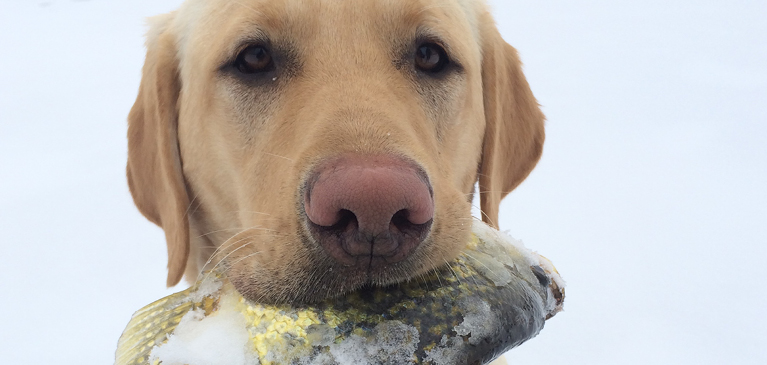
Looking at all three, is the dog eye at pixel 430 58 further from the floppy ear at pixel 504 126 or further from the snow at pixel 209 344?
the snow at pixel 209 344

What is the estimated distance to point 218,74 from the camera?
2770mm

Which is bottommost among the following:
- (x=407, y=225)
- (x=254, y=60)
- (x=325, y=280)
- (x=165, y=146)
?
→ (x=165, y=146)

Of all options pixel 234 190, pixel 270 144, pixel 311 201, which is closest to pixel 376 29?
pixel 270 144

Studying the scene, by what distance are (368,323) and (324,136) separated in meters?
0.69

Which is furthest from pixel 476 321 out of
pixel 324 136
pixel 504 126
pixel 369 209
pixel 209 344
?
pixel 504 126

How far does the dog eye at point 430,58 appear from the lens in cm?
276

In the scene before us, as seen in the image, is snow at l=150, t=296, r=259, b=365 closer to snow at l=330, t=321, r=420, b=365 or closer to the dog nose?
snow at l=330, t=321, r=420, b=365

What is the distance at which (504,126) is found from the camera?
11.8 ft

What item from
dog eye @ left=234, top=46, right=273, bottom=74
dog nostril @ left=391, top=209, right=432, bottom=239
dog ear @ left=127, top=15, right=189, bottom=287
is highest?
dog eye @ left=234, top=46, right=273, bottom=74

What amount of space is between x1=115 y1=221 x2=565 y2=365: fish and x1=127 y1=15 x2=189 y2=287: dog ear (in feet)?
3.68

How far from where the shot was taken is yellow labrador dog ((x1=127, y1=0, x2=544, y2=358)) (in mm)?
1763

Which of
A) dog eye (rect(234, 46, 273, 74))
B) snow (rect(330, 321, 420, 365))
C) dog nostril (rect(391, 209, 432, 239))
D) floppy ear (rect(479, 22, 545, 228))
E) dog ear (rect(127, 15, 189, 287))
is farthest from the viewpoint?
floppy ear (rect(479, 22, 545, 228))

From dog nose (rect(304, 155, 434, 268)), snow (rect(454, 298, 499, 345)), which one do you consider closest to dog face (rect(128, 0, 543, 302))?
dog nose (rect(304, 155, 434, 268))

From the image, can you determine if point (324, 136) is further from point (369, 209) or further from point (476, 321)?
point (476, 321)
